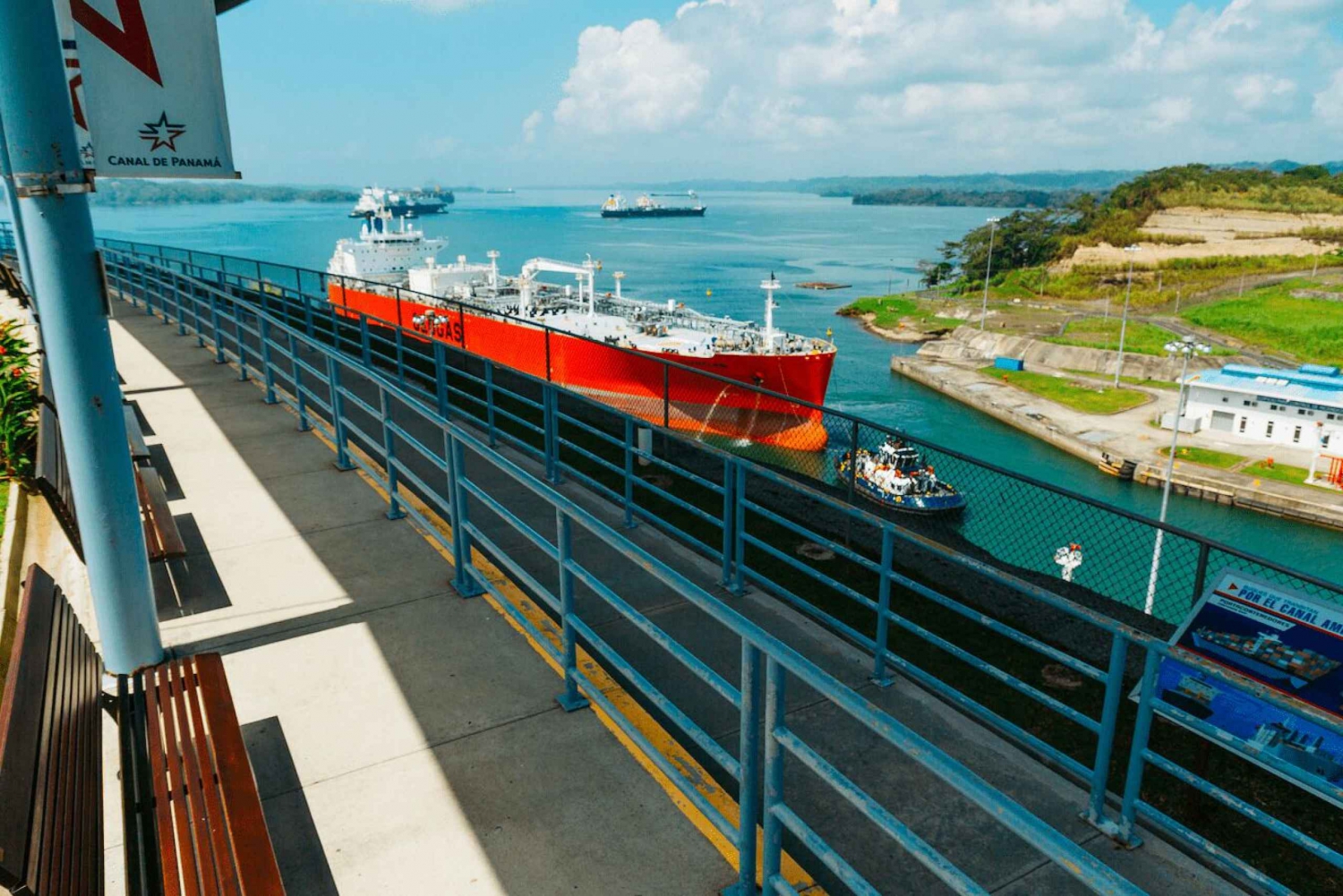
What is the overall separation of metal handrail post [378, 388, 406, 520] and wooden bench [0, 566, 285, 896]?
2651 millimetres

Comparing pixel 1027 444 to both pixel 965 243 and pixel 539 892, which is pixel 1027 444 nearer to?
pixel 539 892

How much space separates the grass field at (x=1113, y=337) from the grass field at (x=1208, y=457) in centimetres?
2281

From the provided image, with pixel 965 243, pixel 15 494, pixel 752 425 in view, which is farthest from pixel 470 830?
pixel 965 243

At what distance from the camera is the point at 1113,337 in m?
74.3

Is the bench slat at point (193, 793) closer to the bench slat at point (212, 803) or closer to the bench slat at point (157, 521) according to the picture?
the bench slat at point (212, 803)

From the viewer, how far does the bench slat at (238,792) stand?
2.73m

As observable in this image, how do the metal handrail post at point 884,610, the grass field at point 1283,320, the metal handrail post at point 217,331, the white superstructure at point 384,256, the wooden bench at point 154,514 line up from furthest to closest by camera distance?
the grass field at point 1283,320, the white superstructure at point 384,256, the metal handrail post at point 217,331, the wooden bench at point 154,514, the metal handrail post at point 884,610

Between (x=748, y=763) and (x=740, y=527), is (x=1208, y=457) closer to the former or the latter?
(x=740, y=527)

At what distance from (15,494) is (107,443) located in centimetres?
457

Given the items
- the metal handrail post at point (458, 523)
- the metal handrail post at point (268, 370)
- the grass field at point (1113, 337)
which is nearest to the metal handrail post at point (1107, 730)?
the metal handrail post at point (458, 523)

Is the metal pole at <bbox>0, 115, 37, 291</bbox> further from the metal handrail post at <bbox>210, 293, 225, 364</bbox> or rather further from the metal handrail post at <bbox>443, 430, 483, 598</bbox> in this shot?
the metal handrail post at <bbox>210, 293, 225, 364</bbox>

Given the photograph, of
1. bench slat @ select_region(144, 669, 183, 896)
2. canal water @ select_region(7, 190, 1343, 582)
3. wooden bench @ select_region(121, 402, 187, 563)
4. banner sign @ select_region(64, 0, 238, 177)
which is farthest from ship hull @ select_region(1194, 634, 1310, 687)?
canal water @ select_region(7, 190, 1343, 582)

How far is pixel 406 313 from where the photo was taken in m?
39.7

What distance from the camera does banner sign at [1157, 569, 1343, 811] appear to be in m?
3.31
